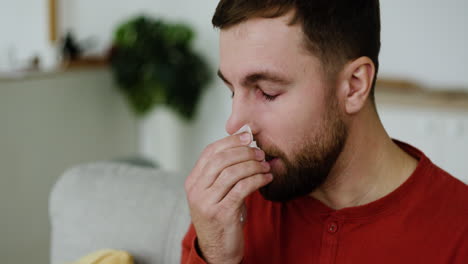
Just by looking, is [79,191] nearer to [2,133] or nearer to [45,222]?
[2,133]

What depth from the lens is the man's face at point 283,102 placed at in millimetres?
1242

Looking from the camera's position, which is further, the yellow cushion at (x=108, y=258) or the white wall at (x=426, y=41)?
the white wall at (x=426, y=41)

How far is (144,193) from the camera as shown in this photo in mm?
1807

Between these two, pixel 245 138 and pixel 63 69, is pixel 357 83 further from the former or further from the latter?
pixel 63 69

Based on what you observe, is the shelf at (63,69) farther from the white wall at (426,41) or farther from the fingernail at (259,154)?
the fingernail at (259,154)

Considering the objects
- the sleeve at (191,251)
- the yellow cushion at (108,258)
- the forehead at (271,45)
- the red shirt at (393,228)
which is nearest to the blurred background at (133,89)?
the yellow cushion at (108,258)

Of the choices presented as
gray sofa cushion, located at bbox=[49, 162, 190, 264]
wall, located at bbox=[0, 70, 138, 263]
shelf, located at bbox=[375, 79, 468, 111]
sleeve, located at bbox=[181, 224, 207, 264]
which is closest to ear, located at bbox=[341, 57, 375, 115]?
sleeve, located at bbox=[181, 224, 207, 264]

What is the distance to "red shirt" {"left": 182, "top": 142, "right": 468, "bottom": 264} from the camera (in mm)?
1247

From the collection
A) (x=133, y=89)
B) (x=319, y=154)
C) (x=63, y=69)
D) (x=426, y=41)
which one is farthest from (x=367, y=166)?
(x=133, y=89)

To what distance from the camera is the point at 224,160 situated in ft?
4.14

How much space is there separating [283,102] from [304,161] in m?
0.15

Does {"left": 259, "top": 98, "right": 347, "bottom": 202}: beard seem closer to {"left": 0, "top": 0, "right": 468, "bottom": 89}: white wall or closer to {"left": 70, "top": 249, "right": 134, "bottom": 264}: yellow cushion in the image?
{"left": 70, "top": 249, "right": 134, "bottom": 264}: yellow cushion

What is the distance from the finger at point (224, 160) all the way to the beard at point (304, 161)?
0.05 metres

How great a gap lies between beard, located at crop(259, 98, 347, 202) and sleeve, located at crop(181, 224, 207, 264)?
22 cm
